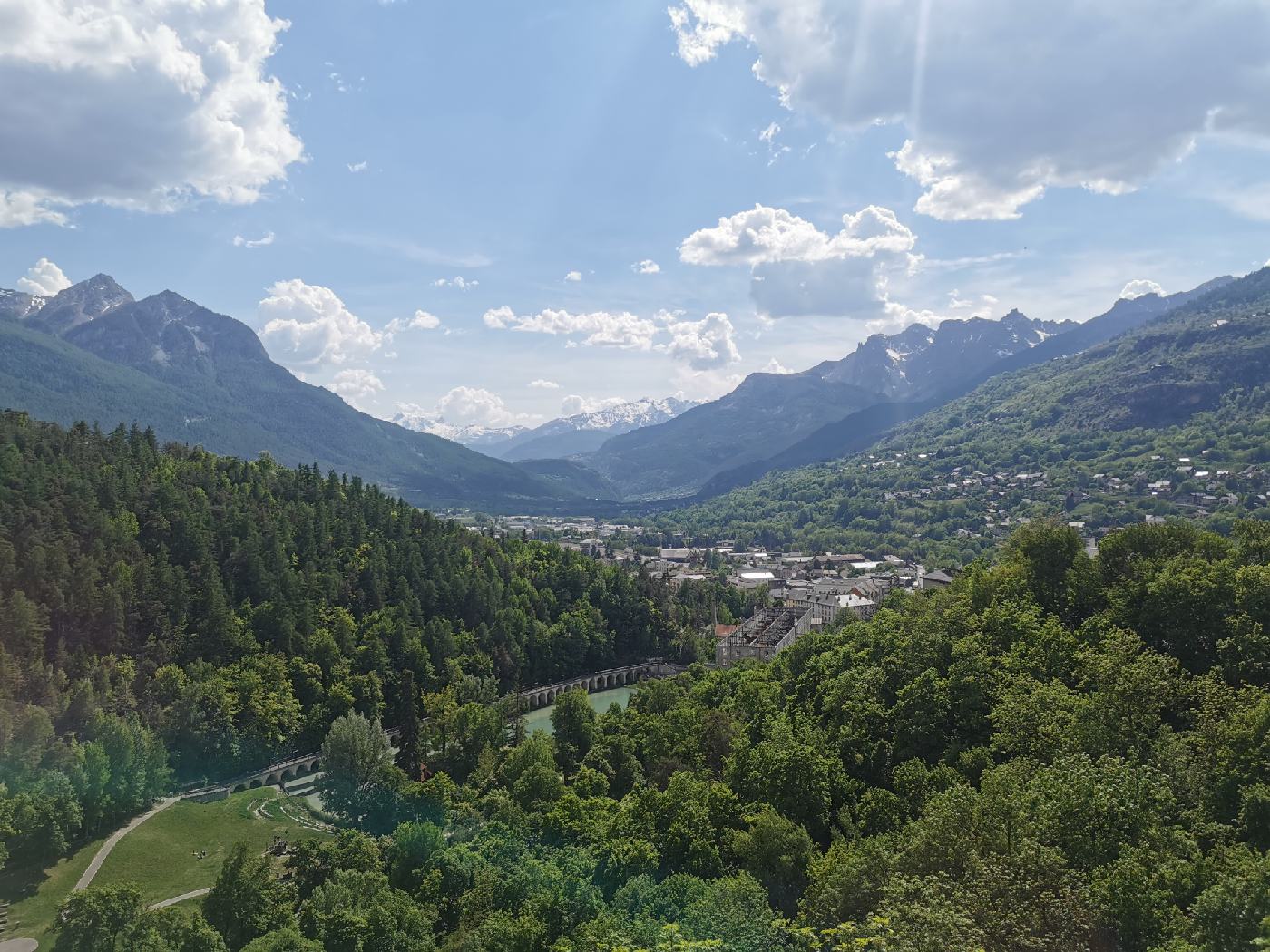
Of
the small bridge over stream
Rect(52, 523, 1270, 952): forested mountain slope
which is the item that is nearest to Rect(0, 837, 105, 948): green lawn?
Rect(52, 523, 1270, 952): forested mountain slope

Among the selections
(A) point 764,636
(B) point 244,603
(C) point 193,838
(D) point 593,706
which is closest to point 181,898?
(C) point 193,838

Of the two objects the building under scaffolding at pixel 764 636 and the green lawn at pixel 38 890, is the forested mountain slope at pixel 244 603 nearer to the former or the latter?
the green lawn at pixel 38 890

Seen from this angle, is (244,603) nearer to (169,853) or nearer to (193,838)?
(193,838)

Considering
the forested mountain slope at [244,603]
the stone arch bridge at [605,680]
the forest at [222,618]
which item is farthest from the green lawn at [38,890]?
the stone arch bridge at [605,680]

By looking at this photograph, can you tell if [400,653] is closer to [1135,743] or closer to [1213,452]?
[1135,743]

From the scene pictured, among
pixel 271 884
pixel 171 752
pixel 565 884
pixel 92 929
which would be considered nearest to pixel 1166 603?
pixel 565 884

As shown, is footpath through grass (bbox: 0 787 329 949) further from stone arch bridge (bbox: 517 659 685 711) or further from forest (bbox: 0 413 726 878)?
stone arch bridge (bbox: 517 659 685 711)
